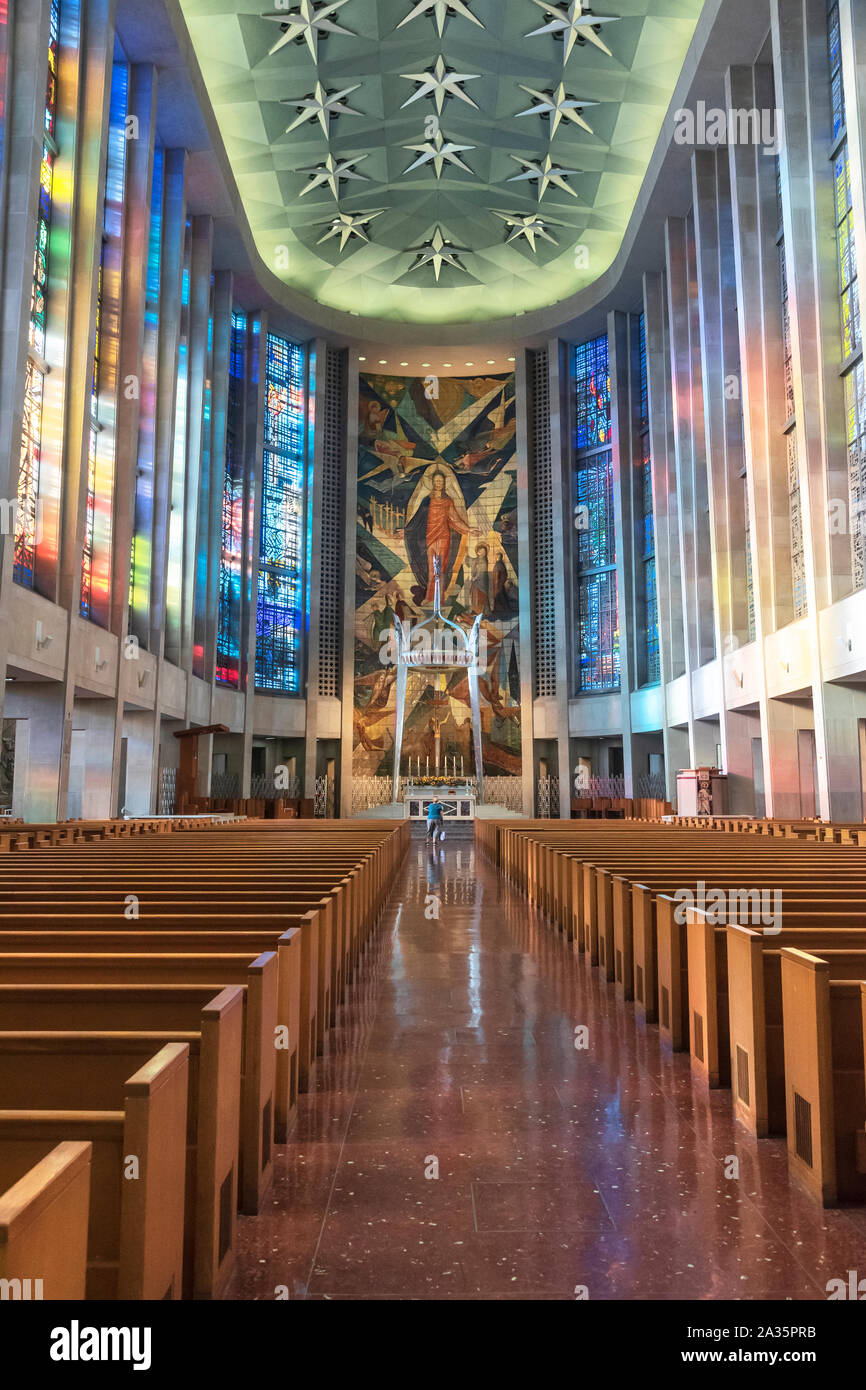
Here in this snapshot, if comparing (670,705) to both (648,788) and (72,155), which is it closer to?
(648,788)

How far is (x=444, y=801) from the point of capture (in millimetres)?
24719

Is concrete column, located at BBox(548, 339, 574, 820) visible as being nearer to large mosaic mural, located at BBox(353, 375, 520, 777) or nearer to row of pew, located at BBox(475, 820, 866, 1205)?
large mosaic mural, located at BBox(353, 375, 520, 777)

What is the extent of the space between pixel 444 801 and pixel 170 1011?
885 inches

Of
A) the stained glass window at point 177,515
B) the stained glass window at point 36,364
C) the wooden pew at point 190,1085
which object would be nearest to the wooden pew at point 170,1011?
the wooden pew at point 190,1085

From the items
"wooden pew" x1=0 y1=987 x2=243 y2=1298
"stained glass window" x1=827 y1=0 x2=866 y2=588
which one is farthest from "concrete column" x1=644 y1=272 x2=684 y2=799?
"wooden pew" x1=0 y1=987 x2=243 y2=1298

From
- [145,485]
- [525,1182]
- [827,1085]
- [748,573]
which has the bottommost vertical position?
[525,1182]

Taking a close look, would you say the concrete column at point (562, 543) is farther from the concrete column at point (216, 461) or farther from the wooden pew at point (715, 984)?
the wooden pew at point (715, 984)

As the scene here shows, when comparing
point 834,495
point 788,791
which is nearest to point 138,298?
point 834,495

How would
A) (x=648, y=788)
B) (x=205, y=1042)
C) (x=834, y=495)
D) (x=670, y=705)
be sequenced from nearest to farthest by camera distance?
(x=205, y=1042) < (x=834, y=495) < (x=670, y=705) < (x=648, y=788)

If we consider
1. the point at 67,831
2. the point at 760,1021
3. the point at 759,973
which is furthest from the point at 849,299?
the point at 760,1021

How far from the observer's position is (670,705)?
22.0 m

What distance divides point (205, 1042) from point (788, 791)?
47.6ft

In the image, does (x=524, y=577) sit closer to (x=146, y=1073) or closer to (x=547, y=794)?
(x=547, y=794)

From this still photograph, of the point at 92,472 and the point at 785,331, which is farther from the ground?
the point at 785,331
